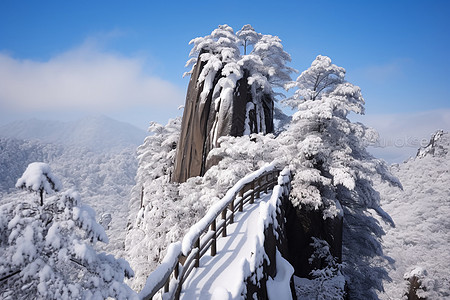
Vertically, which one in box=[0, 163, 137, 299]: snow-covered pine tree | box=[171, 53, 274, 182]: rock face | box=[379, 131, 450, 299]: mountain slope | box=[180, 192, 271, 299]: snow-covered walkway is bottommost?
box=[379, 131, 450, 299]: mountain slope

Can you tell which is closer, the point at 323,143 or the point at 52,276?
the point at 52,276

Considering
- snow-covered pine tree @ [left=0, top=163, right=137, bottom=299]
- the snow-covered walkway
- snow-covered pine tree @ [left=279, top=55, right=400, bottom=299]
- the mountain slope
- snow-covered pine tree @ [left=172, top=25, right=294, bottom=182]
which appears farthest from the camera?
the mountain slope

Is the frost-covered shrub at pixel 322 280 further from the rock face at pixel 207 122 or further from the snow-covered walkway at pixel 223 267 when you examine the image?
the rock face at pixel 207 122

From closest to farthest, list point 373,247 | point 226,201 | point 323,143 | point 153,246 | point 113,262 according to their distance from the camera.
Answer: point 113,262, point 226,201, point 323,143, point 373,247, point 153,246

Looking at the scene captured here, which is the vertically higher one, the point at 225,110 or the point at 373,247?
the point at 225,110

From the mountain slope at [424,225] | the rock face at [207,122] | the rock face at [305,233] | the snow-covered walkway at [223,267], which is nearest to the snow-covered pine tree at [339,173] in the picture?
the rock face at [305,233]

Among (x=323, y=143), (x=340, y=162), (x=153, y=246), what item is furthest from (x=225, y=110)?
(x=153, y=246)

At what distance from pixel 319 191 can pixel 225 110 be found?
10.0 m

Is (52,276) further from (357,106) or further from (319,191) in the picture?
(357,106)

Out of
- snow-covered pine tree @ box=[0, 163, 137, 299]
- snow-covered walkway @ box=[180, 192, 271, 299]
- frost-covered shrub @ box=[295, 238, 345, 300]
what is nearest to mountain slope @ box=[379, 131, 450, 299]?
frost-covered shrub @ box=[295, 238, 345, 300]

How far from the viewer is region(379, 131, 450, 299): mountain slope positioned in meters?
27.3

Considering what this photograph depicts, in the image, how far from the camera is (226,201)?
7160mm

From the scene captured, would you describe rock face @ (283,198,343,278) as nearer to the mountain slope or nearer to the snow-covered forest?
the snow-covered forest

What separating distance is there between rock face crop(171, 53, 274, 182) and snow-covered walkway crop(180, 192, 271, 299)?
11.5 metres
